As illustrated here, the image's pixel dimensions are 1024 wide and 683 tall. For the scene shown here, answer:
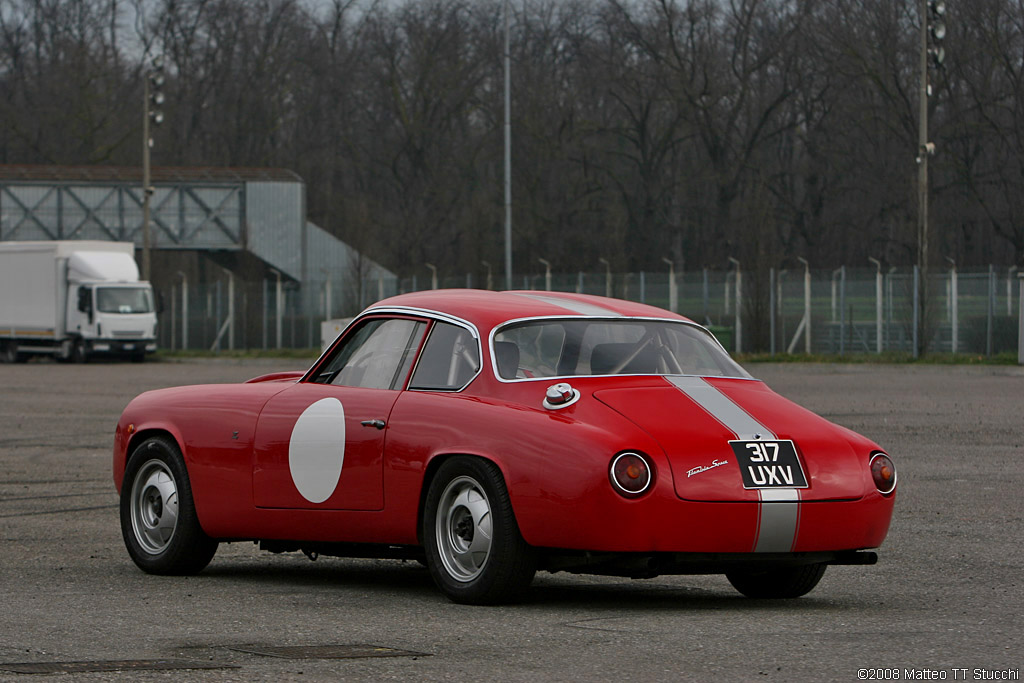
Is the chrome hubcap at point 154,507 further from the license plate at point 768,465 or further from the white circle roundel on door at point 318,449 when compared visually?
the license plate at point 768,465

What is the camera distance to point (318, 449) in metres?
8.04

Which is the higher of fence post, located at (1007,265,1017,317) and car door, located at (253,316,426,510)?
fence post, located at (1007,265,1017,317)

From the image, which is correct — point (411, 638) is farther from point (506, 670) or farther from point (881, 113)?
point (881, 113)

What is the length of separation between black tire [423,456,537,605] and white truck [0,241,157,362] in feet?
142

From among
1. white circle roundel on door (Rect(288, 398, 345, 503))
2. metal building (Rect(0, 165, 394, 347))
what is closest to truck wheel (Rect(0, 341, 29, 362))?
metal building (Rect(0, 165, 394, 347))

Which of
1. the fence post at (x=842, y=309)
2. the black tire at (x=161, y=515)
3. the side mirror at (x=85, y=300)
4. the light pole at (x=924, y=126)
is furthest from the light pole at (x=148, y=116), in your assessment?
the black tire at (x=161, y=515)

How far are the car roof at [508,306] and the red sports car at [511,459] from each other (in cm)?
2

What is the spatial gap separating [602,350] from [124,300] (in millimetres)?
43734

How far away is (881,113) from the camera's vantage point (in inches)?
2413

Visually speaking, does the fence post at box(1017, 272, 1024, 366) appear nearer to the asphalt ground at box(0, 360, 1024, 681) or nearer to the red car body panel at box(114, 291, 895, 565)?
the asphalt ground at box(0, 360, 1024, 681)

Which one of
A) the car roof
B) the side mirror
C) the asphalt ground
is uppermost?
the side mirror

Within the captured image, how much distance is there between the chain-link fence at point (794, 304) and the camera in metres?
42.4

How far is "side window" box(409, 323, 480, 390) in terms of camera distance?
778cm

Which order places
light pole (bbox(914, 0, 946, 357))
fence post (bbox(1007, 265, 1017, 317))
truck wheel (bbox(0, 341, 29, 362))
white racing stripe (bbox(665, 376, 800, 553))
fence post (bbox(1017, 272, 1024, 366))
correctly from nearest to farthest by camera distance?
1. white racing stripe (bbox(665, 376, 800, 553))
2. light pole (bbox(914, 0, 946, 357))
3. fence post (bbox(1017, 272, 1024, 366))
4. fence post (bbox(1007, 265, 1017, 317))
5. truck wheel (bbox(0, 341, 29, 362))
